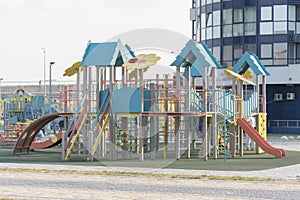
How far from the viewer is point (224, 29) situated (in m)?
58.4

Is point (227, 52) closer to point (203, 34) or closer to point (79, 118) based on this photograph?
point (203, 34)

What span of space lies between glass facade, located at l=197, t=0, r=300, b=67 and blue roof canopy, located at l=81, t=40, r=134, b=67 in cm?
2897

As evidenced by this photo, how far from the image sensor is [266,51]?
55781 millimetres

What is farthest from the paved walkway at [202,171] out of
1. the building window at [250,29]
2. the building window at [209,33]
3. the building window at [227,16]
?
the building window at [209,33]

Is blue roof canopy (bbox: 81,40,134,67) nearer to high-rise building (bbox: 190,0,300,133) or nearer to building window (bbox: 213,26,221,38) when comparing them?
high-rise building (bbox: 190,0,300,133)

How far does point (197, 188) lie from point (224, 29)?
42115 mm

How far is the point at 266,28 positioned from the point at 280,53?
2354 mm

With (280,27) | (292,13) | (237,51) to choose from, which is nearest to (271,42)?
(280,27)

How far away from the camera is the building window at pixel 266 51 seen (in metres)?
55.7

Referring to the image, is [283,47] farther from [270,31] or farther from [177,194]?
[177,194]

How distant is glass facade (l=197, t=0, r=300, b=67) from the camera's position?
182 feet

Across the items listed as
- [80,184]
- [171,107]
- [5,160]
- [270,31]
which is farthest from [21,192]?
[270,31]

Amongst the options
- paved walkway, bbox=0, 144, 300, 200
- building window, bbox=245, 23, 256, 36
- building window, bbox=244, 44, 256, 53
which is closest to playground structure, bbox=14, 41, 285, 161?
paved walkway, bbox=0, 144, 300, 200

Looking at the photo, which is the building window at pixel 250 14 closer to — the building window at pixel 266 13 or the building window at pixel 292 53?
the building window at pixel 266 13
